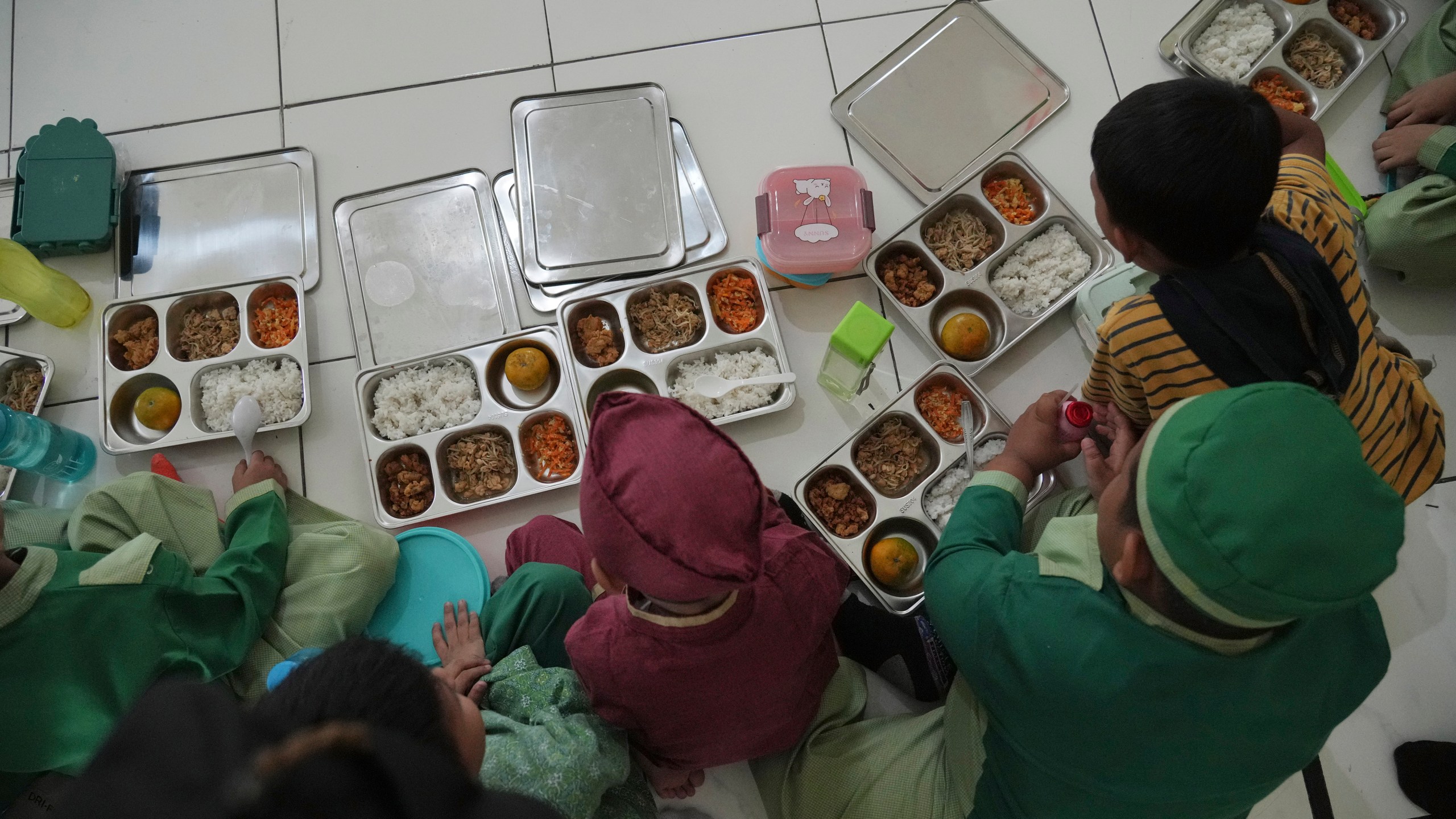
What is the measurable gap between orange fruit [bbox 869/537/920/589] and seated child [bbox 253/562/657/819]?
582 millimetres

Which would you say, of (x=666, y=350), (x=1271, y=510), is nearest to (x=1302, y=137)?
(x=1271, y=510)

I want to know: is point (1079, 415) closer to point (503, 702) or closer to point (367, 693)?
point (503, 702)

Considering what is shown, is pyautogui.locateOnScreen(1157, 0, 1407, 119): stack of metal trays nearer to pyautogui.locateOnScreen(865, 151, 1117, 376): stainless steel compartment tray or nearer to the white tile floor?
the white tile floor

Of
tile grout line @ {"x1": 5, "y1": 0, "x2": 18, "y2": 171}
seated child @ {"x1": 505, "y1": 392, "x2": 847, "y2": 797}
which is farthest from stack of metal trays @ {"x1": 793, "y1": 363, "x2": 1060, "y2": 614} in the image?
tile grout line @ {"x1": 5, "y1": 0, "x2": 18, "y2": 171}

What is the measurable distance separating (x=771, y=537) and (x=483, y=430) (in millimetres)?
757

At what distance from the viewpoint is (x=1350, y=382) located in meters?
1.12

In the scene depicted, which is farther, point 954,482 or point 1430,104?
point 1430,104

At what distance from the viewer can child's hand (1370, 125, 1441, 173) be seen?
5.43 feet

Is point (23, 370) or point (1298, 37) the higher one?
point (1298, 37)

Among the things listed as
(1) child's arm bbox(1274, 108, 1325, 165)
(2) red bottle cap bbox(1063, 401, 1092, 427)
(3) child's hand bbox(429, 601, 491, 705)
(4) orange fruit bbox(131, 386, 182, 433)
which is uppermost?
(1) child's arm bbox(1274, 108, 1325, 165)

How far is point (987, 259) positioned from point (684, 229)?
0.68 meters

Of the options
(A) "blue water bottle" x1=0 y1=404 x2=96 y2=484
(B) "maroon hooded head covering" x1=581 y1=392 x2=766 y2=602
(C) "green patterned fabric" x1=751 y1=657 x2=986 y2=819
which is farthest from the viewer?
(A) "blue water bottle" x1=0 y1=404 x2=96 y2=484

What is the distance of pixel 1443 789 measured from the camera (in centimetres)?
140

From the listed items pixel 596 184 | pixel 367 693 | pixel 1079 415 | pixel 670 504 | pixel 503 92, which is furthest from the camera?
pixel 503 92
